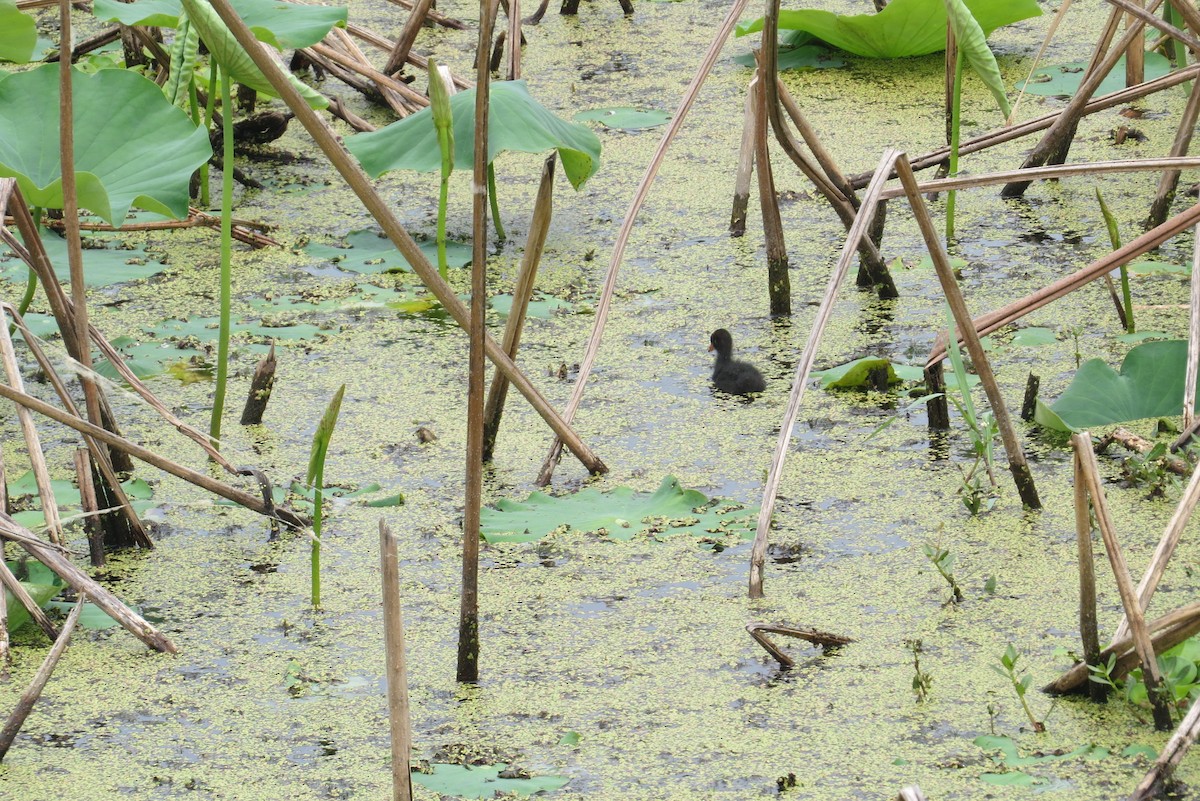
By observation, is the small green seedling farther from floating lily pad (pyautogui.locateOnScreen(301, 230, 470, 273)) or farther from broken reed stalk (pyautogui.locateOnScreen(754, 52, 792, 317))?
floating lily pad (pyautogui.locateOnScreen(301, 230, 470, 273))

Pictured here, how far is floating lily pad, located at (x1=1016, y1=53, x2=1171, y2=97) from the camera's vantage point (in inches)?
158

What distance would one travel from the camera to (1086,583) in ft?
5.32

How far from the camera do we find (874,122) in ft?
13.2

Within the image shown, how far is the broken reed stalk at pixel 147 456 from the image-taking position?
5.88ft

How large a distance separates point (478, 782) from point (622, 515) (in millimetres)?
716

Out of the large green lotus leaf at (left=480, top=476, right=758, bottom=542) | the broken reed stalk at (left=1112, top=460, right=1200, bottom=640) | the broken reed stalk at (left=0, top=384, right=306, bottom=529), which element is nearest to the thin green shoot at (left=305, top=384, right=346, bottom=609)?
the broken reed stalk at (left=0, top=384, right=306, bottom=529)

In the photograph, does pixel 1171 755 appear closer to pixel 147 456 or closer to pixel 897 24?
pixel 147 456

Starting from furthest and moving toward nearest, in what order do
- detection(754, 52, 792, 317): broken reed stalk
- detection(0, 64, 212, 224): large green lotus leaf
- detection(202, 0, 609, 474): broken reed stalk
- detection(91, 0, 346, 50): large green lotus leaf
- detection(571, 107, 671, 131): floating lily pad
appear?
detection(571, 107, 671, 131): floating lily pad
detection(754, 52, 792, 317): broken reed stalk
detection(0, 64, 212, 224): large green lotus leaf
detection(91, 0, 346, 50): large green lotus leaf
detection(202, 0, 609, 474): broken reed stalk

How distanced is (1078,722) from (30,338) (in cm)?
161

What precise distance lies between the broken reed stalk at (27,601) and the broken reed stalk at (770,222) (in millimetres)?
1625

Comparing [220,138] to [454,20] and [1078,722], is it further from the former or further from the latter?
[1078,722]

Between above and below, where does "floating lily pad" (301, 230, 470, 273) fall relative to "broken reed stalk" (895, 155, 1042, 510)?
below

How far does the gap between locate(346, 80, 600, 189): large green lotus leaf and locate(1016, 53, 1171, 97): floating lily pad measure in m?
1.59

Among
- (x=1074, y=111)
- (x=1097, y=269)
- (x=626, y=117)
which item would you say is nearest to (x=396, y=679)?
(x=1097, y=269)
